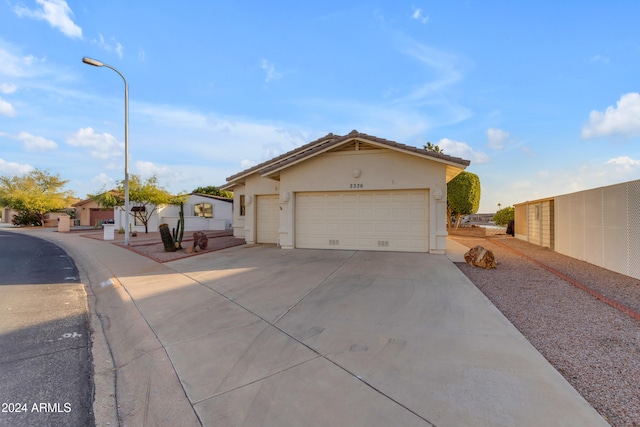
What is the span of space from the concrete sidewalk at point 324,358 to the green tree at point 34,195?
1623 inches

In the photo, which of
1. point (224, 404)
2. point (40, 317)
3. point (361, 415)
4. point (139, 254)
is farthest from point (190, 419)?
point (139, 254)

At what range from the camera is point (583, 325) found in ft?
15.2

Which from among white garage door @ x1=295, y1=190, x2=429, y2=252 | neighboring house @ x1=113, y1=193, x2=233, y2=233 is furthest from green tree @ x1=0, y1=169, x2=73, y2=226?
white garage door @ x1=295, y1=190, x2=429, y2=252

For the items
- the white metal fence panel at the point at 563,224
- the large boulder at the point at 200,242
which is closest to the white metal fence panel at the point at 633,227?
the white metal fence panel at the point at 563,224

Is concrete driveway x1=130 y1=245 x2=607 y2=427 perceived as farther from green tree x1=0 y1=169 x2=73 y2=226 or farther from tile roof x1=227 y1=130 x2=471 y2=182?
green tree x1=0 y1=169 x2=73 y2=226

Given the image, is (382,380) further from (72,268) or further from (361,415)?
(72,268)

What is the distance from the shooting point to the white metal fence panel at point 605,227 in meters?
7.29

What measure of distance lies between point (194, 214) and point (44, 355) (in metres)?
29.8

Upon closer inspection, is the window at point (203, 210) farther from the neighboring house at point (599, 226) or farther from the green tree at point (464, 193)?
the neighboring house at point (599, 226)

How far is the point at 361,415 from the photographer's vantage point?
2.58 meters

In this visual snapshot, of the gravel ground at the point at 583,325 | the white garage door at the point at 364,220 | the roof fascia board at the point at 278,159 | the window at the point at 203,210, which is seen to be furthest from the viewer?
the window at the point at 203,210

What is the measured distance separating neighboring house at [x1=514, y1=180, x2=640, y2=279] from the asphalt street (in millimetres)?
10585

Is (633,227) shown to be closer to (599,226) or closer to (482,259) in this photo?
(599,226)

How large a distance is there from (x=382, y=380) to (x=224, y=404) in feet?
4.98
